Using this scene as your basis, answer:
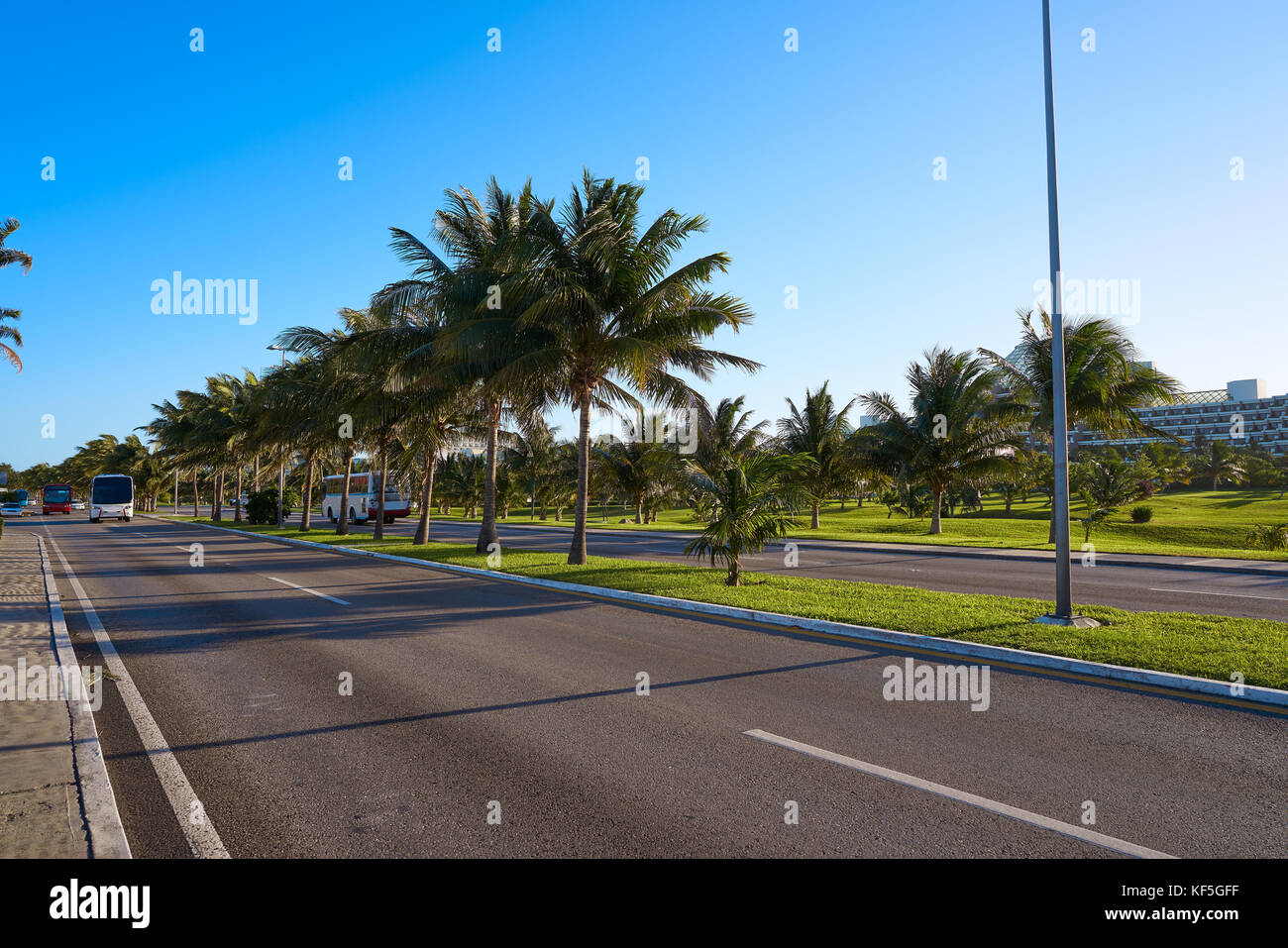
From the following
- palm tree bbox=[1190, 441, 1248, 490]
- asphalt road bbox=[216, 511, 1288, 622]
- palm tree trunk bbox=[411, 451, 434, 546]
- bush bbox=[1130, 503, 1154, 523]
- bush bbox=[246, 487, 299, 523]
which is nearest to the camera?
asphalt road bbox=[216, 511, 1288, 622]

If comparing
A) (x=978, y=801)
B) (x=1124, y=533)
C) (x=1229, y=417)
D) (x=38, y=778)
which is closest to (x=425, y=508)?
(x=38, y=778)

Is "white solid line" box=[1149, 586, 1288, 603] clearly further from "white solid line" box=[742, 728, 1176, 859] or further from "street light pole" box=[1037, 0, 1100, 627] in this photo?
"white solid line" box=[742, 728, 1176, 859]

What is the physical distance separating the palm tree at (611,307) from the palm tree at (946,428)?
16.0 meters

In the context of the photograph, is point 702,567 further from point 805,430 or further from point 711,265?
point 805,430

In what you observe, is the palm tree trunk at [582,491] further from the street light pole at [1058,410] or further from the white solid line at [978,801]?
the white solid line at [978,801]

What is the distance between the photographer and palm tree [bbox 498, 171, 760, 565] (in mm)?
16531

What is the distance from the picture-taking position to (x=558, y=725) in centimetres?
578

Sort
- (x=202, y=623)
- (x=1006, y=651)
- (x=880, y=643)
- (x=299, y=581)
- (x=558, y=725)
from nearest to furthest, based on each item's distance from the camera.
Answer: (x=558, y=725) → (x=1006, y=651) → (x=880, y=643) → (x=202, y=623) → (x=299, y=581)

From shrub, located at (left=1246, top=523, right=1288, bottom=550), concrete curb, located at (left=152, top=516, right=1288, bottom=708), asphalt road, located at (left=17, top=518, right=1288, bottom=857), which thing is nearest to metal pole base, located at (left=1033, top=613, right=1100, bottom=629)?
concrete curb, located at (left=152, top=516, right=1288, bottom=708)

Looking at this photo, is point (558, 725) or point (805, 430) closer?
point (558, 725)

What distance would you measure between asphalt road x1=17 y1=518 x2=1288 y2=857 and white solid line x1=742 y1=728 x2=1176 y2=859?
0.04 m

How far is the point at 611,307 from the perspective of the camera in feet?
57.4
